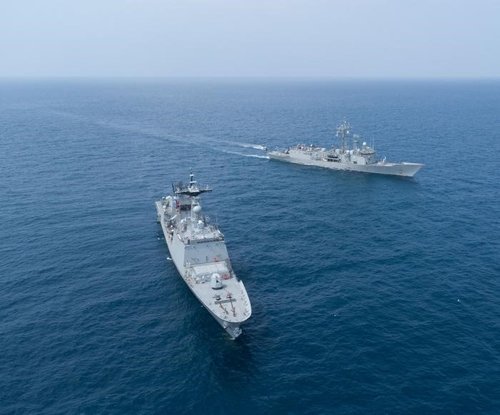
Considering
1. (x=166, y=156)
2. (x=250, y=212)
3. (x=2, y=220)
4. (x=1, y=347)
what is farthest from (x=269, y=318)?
(x=166, y=156)

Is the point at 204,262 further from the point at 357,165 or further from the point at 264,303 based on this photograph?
the point at 357,165

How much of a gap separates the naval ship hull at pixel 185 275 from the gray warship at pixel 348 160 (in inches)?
3314

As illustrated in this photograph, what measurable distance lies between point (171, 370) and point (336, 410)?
73.9ft

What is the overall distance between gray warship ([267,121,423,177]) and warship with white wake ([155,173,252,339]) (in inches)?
3280

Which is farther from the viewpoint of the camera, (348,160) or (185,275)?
(348,160)

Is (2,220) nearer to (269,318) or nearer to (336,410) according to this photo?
(269,318)

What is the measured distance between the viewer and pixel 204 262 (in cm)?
8075

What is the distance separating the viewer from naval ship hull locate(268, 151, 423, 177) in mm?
147750

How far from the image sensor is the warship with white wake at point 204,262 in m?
65.9

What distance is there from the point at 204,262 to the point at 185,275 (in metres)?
4.97

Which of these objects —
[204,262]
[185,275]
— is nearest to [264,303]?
[204,262]

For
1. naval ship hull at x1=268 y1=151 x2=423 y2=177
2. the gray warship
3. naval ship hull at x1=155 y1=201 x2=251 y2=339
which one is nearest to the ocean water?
naval ship hull at x1=155 y1=201 x2=251 y2=339

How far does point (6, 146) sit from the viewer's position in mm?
181125

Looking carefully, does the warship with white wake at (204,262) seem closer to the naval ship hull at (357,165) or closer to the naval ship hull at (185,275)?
the naval ship hull at (185,275)
